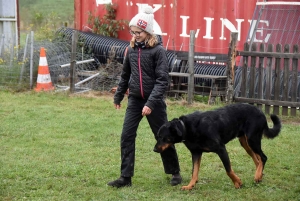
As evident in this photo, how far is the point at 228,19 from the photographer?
1338cm

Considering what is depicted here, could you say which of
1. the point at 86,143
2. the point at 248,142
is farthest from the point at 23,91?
the point at 248,142

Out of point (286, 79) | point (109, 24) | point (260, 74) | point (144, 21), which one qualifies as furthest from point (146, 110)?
point (109, 24)

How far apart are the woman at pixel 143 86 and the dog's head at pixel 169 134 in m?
0.25

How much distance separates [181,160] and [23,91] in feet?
20.9

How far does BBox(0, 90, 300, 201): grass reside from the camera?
5.88m

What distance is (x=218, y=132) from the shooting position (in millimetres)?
5949

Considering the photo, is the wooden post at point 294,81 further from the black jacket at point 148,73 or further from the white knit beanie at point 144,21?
the white knit beanie at point 144,21

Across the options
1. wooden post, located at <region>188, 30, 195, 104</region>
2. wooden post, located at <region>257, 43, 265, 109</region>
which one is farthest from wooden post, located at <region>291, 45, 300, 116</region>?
wooden post, located at <region>188, 30, 195, 104</region>

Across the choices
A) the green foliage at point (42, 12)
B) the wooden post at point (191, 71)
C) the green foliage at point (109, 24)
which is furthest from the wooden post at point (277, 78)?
the green foliage at point (42, 12)

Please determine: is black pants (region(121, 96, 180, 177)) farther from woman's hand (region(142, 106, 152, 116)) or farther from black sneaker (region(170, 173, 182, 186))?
black sneaker (region(170, 173, 182, 186))

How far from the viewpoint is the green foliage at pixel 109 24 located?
15.2 metres

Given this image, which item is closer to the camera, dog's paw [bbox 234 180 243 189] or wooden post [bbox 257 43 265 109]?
dog's paw [bbox 234 180 243 189]

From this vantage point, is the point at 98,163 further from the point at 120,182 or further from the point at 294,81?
the point at 294,81

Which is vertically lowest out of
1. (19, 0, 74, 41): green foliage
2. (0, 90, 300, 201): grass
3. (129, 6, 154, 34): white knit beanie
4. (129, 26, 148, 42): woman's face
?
(0, 90, 300, 201): grass
